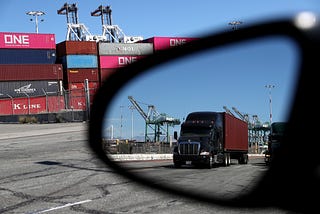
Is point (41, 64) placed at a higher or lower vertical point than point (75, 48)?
lower

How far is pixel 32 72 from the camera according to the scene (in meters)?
47.7

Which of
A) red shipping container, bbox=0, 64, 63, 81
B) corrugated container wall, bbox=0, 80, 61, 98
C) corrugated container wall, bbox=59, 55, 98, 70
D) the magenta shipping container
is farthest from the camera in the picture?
the magenta shipping container

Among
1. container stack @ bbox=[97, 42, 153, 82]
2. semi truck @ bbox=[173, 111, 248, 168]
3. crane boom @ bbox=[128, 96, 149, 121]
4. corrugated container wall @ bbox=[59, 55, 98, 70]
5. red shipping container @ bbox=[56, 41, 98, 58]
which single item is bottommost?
semi truck @ bbox=[173, 111, 248, 168]

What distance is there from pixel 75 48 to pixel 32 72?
5.75m

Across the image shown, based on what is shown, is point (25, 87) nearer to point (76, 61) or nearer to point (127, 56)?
point (76, 61)

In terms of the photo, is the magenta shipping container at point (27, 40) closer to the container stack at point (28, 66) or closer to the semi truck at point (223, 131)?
the container stack at point (28, 66)

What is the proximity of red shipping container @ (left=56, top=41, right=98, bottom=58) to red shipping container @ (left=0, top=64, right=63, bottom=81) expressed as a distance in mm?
2154

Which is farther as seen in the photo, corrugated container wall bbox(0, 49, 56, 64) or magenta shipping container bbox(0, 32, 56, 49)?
magenta shipping container bbox(0, 32, 56, 49)

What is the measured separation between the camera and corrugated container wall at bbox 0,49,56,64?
48.4m

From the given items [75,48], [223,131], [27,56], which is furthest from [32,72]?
[223,131]

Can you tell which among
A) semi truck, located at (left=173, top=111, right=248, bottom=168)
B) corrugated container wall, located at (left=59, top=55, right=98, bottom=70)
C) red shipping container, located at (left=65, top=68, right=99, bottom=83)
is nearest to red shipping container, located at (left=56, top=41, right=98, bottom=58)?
corrugated container wall, located at (left=59, top=55, right=98, bottom=70)

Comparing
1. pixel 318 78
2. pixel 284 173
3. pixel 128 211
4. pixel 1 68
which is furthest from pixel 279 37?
pixel 1 68

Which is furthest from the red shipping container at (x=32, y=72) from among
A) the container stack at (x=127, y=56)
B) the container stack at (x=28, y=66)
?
the container stack at (x=127, y=56)

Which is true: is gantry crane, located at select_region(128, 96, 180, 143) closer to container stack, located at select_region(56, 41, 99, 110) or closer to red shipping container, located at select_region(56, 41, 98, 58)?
container stack, located at select_region(56, 41, 99, 110)
